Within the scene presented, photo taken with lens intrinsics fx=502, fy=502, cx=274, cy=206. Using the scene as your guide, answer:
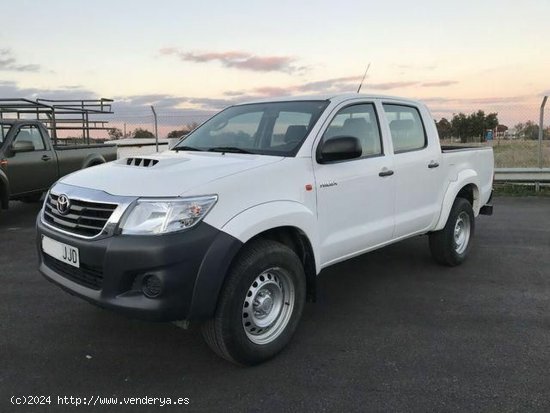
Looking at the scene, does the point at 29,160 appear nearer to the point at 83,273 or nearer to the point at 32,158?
the point at 32,158

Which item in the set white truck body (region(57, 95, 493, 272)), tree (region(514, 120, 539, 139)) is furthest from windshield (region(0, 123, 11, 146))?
tree (region(514, 120, 539, 139))

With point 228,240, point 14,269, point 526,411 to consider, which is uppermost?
point 228,240

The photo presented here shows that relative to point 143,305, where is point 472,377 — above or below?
below

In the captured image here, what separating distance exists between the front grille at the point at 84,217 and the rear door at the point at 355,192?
1568 millimetres

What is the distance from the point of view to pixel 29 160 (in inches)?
348

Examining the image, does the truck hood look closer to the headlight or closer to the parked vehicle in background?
the headlight

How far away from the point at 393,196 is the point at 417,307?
3.38ft

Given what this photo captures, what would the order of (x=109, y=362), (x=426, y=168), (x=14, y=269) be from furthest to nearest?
(x=14, y=269) → (x=426, y=168) → (x=109, y=362)

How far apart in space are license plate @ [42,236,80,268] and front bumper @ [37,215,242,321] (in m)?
0.15

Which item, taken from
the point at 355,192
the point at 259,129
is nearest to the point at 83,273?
the point at 259,129

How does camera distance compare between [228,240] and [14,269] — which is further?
[14,269]

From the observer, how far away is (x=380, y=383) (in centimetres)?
323

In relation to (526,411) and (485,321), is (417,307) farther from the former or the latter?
(526,411)

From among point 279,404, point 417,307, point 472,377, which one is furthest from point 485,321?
point 279,404
